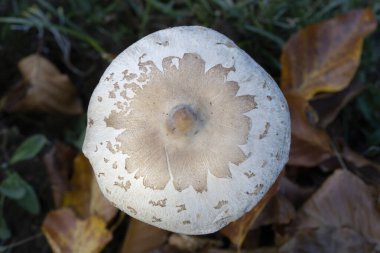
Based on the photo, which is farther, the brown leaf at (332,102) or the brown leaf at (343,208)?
the brown leaf at (332,102)

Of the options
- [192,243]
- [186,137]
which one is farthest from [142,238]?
[186,137]

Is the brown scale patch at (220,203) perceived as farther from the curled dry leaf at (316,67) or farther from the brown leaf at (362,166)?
the brown leaf at (362,166)

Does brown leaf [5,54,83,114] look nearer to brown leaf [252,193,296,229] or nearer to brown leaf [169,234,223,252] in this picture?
brown leaf [169,234,223,252]

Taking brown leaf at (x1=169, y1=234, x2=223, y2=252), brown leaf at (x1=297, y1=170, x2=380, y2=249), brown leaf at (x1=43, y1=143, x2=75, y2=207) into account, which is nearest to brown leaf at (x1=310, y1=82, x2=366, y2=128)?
brown leaf at (x1=297, y1=170, x2=380, y2=249)

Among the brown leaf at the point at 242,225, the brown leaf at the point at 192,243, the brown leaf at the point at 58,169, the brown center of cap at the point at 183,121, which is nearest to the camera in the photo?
the brown center of cap at the point at 183,121

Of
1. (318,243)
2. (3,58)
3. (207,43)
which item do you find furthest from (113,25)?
(318,243)

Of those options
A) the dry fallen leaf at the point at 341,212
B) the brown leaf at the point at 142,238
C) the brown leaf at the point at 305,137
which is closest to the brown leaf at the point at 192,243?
the brown leaf at the point at 142,238
